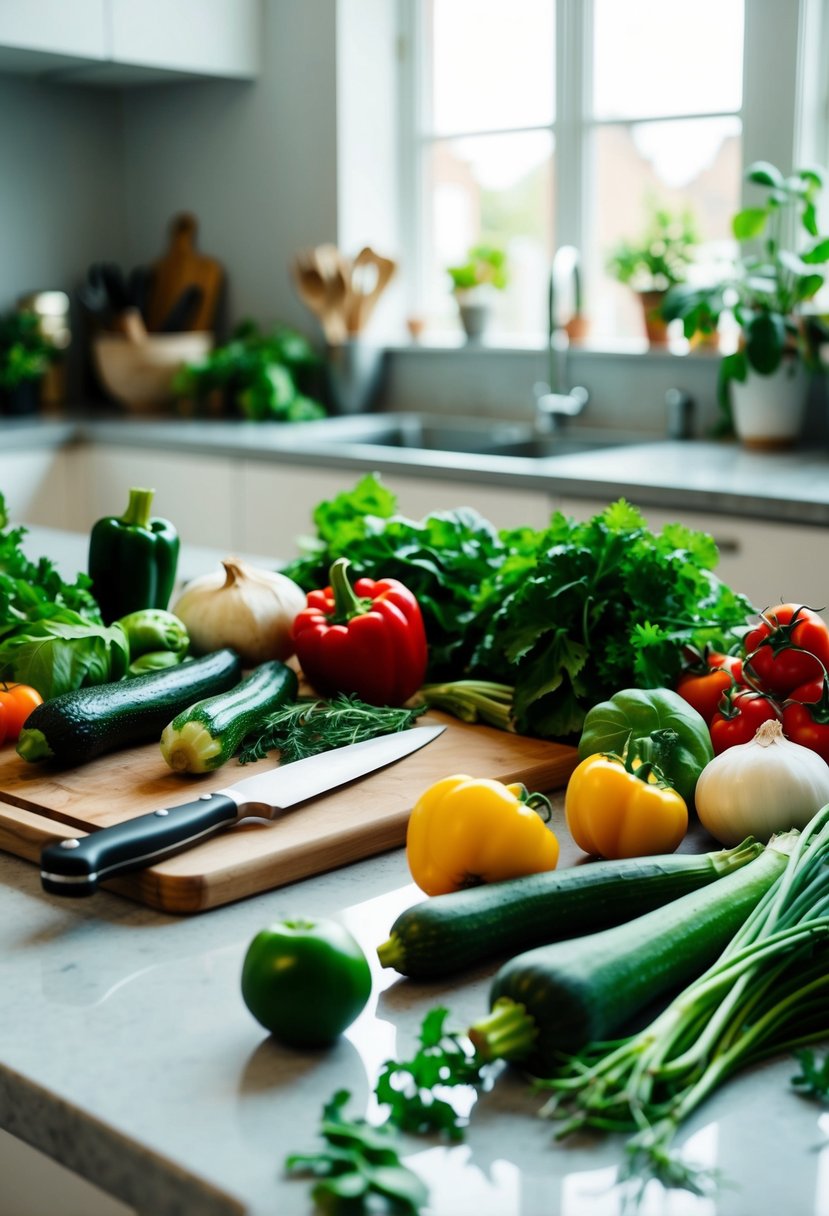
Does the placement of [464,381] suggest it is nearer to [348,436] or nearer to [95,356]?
[348,436]

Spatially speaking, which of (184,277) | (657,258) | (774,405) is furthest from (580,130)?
(184,277)

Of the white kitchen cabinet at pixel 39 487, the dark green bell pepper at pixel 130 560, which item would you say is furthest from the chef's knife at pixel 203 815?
the white kitchen cabinet at pixel 39 487

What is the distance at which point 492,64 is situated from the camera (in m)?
3.93

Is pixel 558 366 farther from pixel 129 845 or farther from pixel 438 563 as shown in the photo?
pixel 129 845

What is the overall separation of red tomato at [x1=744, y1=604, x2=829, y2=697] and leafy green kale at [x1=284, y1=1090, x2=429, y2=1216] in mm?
623

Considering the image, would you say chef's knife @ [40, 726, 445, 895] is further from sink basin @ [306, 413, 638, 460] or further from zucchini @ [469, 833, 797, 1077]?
sink basin @ [306, 413, 638, 460]

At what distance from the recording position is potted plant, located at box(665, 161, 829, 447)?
305cm

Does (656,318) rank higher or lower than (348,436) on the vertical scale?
higher

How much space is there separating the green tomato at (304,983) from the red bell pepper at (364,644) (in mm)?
583

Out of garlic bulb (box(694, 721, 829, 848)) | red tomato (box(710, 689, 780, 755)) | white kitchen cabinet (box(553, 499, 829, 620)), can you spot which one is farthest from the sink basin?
garlic bulb (box(694, 721, 829, 848))

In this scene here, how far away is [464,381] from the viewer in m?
4.05

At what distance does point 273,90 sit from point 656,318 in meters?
1.61

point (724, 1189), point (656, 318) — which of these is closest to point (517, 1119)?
point (724, 1189)

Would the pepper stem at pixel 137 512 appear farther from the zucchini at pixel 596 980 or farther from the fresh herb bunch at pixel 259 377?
the fresh herb bunch at pixel 259 377
